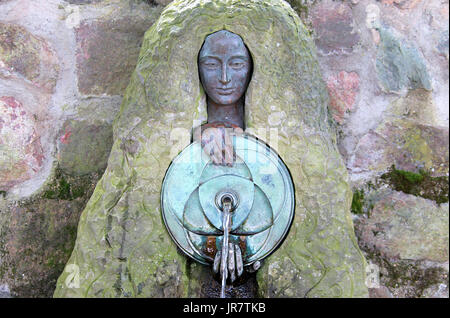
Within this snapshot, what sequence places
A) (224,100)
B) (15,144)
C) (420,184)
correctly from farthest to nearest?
(420,184) < (15,144) < (224,100)

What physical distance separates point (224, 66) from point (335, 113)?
54 cm

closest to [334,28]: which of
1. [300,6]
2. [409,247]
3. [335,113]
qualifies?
[300,6]

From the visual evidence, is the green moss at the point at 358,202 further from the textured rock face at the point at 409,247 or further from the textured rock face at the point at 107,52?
the textured rock face at the point at 107,52

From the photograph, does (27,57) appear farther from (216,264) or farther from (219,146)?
(216,264)

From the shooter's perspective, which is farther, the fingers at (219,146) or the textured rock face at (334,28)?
the textured rock face at (334,28)

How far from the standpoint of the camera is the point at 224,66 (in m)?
1.27

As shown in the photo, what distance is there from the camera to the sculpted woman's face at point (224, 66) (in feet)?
4.14

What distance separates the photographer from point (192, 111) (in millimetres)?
1297


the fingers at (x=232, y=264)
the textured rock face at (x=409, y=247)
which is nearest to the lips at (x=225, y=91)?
the fingers at (x=232, y=264)

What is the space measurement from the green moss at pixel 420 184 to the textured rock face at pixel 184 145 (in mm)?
388

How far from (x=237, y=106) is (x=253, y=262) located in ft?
1.56

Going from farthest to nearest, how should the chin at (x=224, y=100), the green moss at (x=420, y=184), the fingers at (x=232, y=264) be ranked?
the green moss at (x=420, y=184)
the chin at (x=224, y=100)
the fingers at (x=232, y=264)

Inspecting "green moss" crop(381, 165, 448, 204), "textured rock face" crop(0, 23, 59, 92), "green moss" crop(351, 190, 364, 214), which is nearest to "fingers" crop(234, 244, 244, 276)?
"green moss" crop(351, 190, 364, 214)
